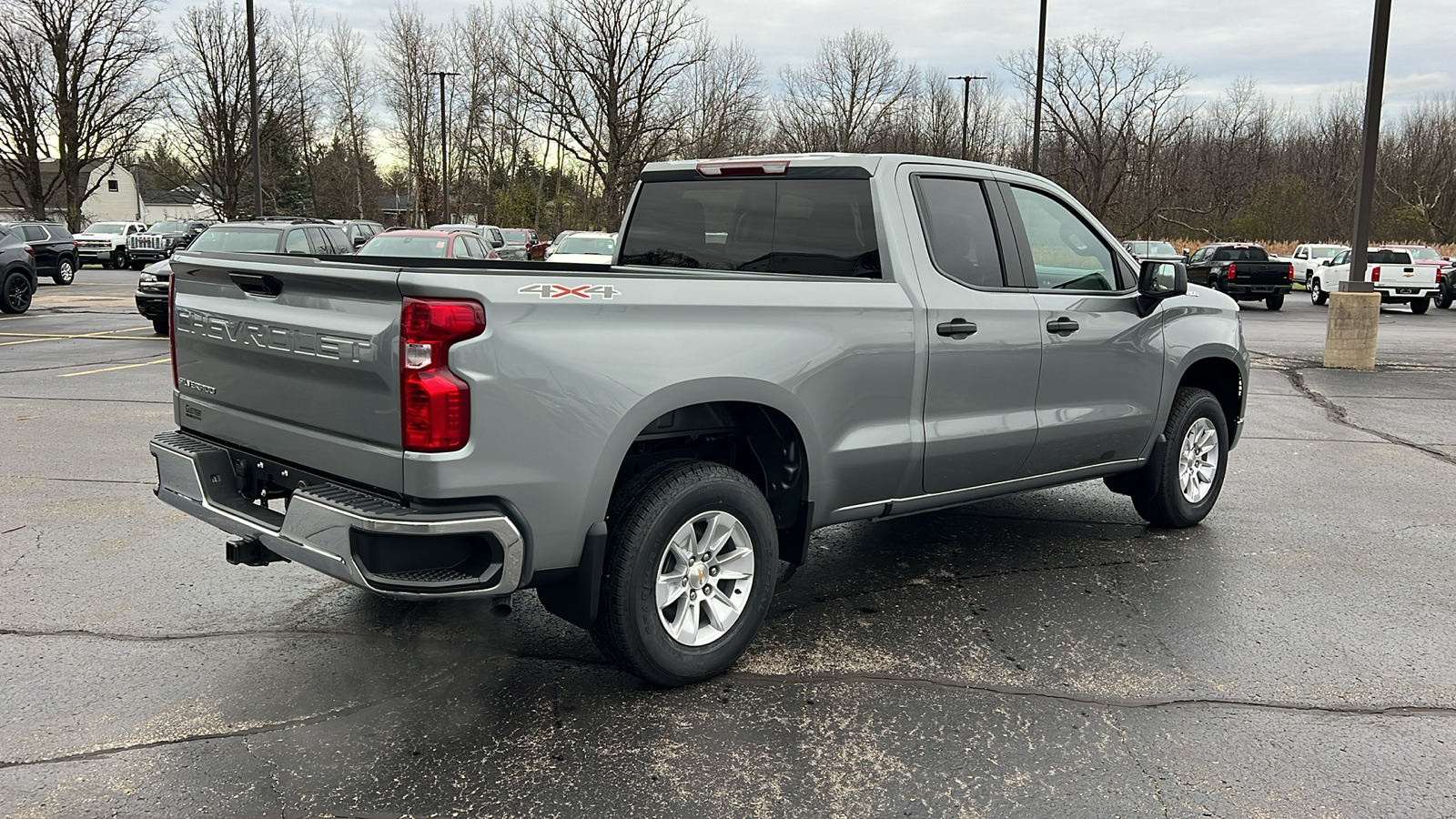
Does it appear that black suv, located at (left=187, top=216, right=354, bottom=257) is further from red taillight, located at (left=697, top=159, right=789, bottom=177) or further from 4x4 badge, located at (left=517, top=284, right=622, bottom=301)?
4x4 badge, located at (left=517, top=284, right=622, bottom=301)

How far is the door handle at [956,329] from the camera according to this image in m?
4.64

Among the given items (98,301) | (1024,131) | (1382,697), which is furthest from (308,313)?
(1024,131)

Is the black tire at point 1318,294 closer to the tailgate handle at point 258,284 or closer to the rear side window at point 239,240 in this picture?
the rear side window at point 239,240

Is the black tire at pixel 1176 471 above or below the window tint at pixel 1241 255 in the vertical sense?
below

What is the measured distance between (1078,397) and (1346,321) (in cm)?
1160

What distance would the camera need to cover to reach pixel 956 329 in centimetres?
469

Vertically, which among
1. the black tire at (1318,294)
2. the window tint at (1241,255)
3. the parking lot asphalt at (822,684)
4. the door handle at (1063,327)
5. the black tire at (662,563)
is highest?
the window tint at (1241,255)

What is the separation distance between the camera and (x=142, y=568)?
5277 millimetres

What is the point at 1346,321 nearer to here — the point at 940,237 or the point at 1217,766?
the point at 940,237

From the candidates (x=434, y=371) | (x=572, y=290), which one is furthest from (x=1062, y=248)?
(x=434, y=371)

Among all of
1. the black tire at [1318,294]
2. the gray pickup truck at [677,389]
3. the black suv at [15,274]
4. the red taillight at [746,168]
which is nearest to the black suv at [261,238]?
the black suv at [15,274]

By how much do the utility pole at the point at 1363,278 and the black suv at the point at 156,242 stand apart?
35.3 m

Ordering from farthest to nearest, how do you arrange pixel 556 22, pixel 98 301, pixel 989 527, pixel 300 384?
pixel 556 22 → pixel 98 301 → pixel 989 527 → pixel 300 384

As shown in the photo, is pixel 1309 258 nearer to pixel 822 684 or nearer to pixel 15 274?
pixel 15 274
